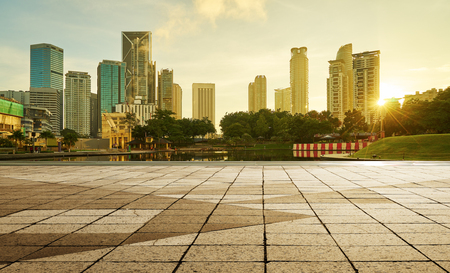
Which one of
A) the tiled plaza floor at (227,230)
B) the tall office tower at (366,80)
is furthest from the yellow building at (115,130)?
the tall office tower at (366,80)

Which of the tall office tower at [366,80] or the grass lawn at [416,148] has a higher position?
the tall office tower at [366,80]

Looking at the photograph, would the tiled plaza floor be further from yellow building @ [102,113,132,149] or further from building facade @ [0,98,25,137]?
building facade @ [0,98,25,137]

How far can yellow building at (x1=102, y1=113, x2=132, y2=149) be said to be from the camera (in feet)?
237

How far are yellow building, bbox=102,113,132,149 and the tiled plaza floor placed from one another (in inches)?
2752

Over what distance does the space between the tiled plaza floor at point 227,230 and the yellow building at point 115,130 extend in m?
69.9

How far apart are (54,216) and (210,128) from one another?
327 feet

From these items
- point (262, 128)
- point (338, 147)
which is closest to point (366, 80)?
point (262, 128)

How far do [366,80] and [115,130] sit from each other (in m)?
163

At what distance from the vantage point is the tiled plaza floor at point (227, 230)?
2.82 m

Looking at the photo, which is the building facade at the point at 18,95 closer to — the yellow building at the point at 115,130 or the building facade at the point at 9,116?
the building facade at the point at 9,116

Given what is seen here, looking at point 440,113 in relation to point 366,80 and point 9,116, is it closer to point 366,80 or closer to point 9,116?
point 9,116

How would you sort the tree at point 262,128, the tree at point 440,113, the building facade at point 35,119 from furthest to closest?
the building facade at point 35,119 → the tree at point 262,128 → the tree at point 440,113

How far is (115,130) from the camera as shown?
7294 cm

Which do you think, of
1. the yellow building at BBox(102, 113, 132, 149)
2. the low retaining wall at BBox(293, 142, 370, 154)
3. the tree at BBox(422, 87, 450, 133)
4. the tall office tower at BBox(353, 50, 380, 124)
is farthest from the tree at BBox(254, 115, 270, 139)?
the tall office tower at BBox(353, 50, 380, 124)
